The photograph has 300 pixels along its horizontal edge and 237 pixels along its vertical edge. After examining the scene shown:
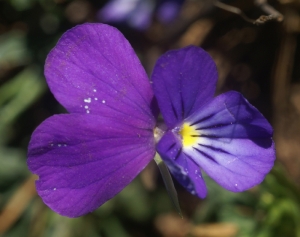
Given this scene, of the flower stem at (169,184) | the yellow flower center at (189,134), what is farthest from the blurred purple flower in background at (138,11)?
the flower stem at (169,184)

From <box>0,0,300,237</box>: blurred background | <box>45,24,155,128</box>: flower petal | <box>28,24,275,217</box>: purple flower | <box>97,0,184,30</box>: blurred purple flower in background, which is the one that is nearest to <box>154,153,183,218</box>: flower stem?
<box>28,24,275,217</box>: purple flower

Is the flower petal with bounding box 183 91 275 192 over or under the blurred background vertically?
over

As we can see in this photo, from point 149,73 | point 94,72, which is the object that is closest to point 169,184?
point 94,72

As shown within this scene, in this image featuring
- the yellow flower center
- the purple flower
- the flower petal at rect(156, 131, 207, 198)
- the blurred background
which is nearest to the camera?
the flower petal at rect(156, 131, 207, 198)

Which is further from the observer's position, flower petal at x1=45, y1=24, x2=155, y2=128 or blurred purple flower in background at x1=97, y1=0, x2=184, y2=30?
blurred purple flower in background at x1=97, y1=0, x2=184, y2=30

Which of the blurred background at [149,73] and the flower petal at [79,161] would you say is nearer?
the flower petal at [79,161]

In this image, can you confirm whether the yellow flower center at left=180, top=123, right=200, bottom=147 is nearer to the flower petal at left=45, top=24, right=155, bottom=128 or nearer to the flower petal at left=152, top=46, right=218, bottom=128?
the flower petal at left=152, top=46, right=218, bottom=128

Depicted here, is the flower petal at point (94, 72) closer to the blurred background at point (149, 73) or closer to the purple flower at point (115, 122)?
the purple flower at point (115, 122)
